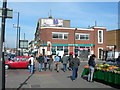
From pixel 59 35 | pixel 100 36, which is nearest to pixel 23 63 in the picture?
pixel 59 35

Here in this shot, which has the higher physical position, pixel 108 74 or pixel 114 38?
pixel 114 38

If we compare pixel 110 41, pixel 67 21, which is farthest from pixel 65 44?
pixel 110 41

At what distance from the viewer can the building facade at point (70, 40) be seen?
41188 millimetres

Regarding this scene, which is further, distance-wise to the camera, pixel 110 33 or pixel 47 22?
pixel 110 33

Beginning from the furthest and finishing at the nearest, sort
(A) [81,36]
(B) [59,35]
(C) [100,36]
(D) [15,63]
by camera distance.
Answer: (C) [100,36] → (A) [81,36] → (B) [59,35] → (D) [15,63]

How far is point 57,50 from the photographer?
1644 inches

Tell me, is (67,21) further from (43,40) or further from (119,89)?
(119,89)

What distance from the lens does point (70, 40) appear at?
42750mm

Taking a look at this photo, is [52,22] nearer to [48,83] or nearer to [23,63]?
[23,63]

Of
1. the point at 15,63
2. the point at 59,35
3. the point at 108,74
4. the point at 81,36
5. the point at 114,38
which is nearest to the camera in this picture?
the point at 108,74

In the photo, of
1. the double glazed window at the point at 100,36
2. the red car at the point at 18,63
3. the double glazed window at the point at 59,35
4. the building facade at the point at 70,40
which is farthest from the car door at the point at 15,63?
the double glazed window at the point at 100,36

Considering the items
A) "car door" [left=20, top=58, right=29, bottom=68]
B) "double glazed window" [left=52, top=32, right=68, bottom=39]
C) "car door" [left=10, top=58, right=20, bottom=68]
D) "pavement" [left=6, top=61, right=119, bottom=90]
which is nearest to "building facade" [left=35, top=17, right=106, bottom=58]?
"double glazed window" [left=52, top=32, right=68, bottom=39]

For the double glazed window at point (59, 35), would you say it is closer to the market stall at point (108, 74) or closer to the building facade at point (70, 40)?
the building facade at point (70, 40)

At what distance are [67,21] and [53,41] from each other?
20.3 meters
